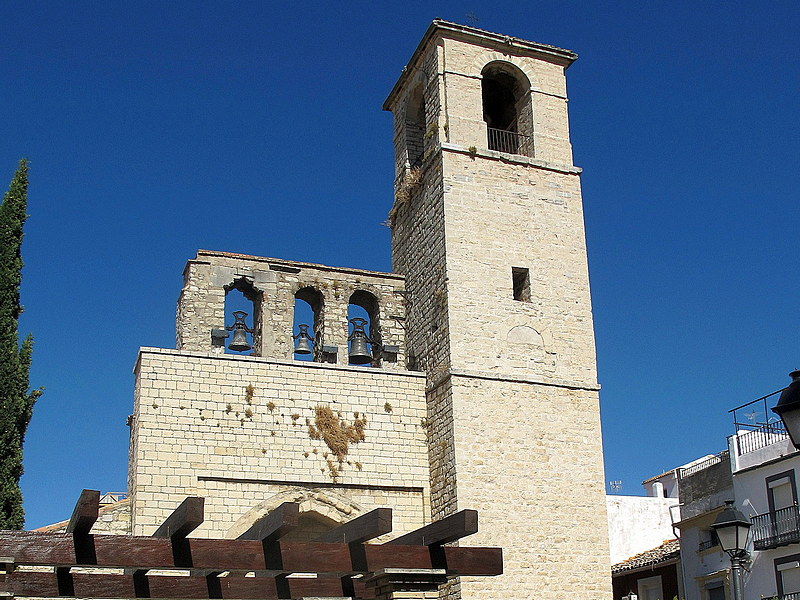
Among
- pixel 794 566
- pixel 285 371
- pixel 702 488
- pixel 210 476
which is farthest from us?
pixel 702 488

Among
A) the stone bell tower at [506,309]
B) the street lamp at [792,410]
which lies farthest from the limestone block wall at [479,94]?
the street lamp at [792,410]

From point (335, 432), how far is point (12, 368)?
5.09m

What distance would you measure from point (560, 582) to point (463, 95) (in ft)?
28.5

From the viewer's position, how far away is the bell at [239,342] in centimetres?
1772

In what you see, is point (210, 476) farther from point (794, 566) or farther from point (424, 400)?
point (794, 566)

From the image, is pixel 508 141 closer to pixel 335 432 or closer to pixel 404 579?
pixel 335 432

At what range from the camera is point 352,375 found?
701 inches

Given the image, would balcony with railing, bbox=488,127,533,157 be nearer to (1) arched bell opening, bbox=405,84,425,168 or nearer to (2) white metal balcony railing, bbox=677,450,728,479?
(1) arched bell opening, bbox=405,84,425,168

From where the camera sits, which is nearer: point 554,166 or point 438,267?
point 438,267

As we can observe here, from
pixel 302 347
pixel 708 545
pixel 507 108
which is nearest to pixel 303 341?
pixel 302 347

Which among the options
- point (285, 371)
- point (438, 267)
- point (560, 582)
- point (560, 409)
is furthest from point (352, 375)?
point (560, 582)

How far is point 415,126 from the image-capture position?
20.9 meters

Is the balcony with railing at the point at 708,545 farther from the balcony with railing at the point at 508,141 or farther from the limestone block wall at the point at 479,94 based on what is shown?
the balcony with railing at the point at 508,141

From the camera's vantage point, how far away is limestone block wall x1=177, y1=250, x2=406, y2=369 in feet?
58.3
